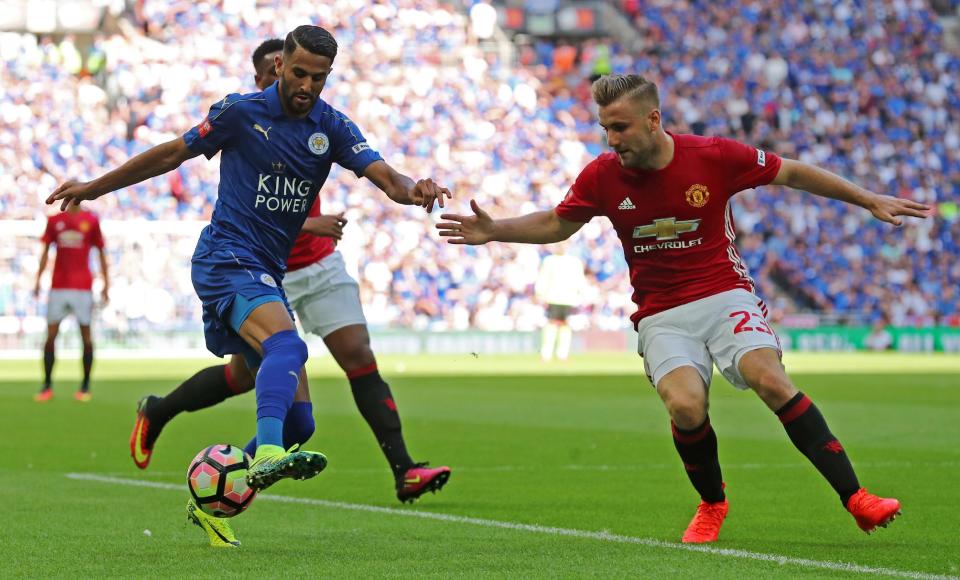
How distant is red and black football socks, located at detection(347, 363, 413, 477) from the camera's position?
319 inches

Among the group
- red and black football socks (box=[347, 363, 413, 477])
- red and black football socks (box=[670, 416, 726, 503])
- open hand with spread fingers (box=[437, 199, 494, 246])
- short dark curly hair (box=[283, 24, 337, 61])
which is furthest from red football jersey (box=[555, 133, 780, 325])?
red and black football socks (box=[347, 363, 413, 477])

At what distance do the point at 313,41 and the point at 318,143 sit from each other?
0.50 m

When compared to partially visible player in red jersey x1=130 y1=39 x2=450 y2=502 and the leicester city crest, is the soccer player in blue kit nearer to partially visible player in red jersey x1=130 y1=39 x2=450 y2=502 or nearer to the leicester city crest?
the leicester city crest

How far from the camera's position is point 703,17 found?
41.2 metres

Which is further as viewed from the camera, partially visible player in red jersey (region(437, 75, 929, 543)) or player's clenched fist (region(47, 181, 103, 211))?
player's clenched fist (region(47, 181, 103, 211))

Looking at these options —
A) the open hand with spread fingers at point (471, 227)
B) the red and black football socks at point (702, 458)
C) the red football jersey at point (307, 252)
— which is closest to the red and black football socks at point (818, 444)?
the red and black football socks at point (702, 458)

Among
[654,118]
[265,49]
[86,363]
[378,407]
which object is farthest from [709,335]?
[86,363]

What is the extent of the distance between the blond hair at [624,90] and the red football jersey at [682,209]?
315mm

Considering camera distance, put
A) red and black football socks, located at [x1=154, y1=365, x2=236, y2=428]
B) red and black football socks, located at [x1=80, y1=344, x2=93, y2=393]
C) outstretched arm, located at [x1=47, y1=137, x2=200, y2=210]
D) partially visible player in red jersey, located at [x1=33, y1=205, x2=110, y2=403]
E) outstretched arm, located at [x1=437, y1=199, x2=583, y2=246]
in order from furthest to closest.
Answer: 1. red and black football socks, located at [x1=80, y1=344, x2=93, y2=393]
2. partially visible player in red jersey, located at [x1=33, y1=205, x2=110, y2=403]
3. red and black football socks, located at [x1=154, y1=365, x2=236, y2=428]
4. outstretched arm, located at [x1=437, y1=199, x2=583, y2=246]
5. outstretched arm, located at [x1=47, y1=137, x2=200, y2=210]

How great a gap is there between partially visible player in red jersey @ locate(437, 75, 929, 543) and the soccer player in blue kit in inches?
23.9

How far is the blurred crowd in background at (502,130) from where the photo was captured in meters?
32.8

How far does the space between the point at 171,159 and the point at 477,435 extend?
6.53 m

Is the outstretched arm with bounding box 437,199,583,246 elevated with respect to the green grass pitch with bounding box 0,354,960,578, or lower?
elevated

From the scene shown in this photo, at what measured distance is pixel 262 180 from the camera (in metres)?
6.58
